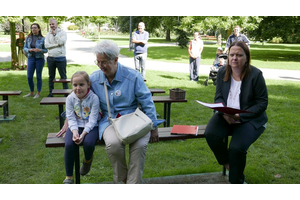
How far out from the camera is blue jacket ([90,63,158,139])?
3.41 meters

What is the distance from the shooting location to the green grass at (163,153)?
4.04 metres

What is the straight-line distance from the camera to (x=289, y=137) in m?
5.63

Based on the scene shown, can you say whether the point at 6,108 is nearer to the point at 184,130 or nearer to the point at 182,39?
the point at 184,130

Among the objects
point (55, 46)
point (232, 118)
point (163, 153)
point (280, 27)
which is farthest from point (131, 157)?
point (280, 27)

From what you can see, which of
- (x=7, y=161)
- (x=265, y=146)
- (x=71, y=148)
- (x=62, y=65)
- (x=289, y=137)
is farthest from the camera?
(x=62, y=65)

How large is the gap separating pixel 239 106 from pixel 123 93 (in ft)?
4.59

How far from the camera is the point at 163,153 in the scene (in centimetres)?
477

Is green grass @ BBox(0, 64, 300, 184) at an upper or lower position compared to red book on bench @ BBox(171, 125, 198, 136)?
lower

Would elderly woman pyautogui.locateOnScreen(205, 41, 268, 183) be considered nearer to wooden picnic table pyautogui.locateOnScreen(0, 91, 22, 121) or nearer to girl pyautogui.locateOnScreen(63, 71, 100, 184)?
girl pyautogui.locateOnScreen(63, 71, 100, 184)

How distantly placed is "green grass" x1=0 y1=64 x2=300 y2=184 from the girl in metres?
0.69

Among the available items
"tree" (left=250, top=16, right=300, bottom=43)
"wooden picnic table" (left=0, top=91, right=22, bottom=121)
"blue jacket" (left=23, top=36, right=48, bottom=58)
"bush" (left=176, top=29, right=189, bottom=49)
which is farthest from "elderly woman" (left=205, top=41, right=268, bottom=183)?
"bush" (left=176, top=29, right=189, bottom=49)

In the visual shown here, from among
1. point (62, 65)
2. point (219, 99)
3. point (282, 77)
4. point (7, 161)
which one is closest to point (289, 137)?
point (219, 99)

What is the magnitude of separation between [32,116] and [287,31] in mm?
21597

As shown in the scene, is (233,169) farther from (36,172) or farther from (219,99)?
(36,172)
